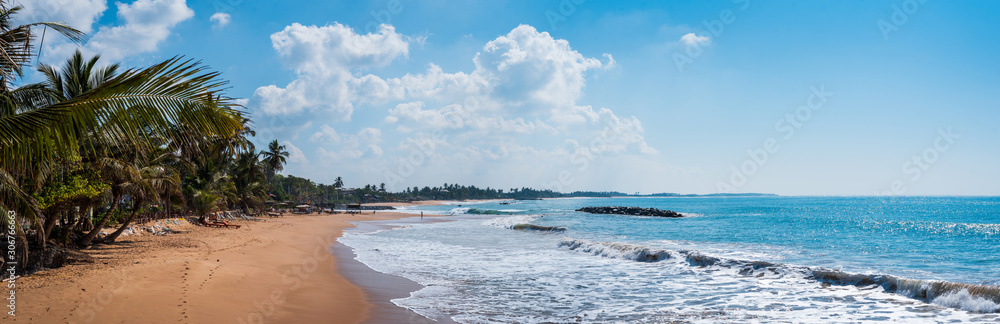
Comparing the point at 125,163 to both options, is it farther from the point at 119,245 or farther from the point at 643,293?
the point at 643,293

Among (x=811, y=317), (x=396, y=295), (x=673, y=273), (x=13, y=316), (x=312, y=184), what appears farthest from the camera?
(x=312, y=184)

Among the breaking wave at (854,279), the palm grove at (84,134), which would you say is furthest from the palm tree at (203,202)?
the breaking wave at (854,279)

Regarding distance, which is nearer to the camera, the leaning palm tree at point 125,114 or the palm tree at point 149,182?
the leaning palm tree at point 125,114

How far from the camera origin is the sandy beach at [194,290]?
27.6 feet

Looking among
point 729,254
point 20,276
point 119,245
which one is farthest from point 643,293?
point 119,245

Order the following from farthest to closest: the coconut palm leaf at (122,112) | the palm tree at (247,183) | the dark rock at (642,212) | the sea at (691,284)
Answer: the dark rock at (642,212)
the palm tree at (247,183)
the sea at (691,284)
the coconut palm leaf at (122,112)

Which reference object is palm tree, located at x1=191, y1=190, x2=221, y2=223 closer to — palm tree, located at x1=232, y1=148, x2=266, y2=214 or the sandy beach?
the sandy beach

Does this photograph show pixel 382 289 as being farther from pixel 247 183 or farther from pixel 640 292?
pixel 247 183

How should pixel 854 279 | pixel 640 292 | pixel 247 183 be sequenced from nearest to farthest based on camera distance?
pixel 640 292, pixel 854 279, pixel 247 183

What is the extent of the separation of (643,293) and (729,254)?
10.1 meters

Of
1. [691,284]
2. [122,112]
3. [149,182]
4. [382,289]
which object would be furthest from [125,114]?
[691,284]

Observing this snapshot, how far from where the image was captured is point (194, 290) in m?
10.5

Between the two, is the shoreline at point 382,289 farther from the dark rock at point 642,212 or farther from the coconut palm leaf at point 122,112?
the dark rock at point 642,212

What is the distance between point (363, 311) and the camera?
1041 cm
